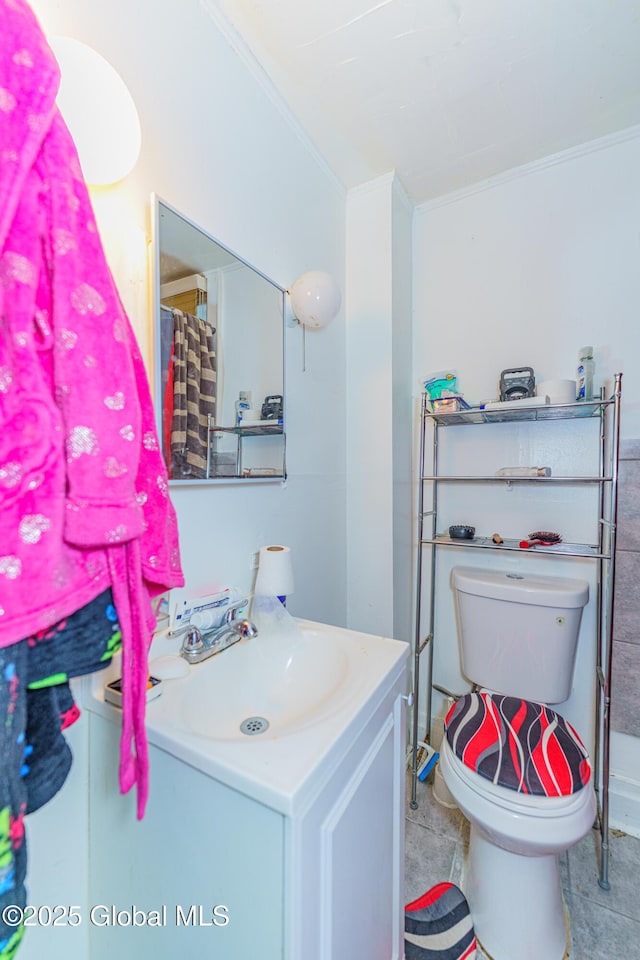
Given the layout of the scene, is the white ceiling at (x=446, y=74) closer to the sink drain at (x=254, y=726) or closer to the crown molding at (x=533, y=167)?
the crown molding at (x=533, y=167)

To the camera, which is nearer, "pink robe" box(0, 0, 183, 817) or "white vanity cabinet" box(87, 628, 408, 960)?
"pink robe" box(0, 0, 183, 817)

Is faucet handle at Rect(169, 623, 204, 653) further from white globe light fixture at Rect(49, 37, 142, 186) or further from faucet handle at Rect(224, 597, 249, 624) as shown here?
white globe light fixture at Rect(49, 37, 142, 186)

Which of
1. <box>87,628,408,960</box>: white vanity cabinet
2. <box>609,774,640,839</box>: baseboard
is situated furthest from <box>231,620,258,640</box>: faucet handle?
<box>609,774,640,839</box>: baseboard

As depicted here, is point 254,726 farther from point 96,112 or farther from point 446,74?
point 446,74

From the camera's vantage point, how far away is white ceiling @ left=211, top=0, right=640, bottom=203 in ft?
Answer: 3.30

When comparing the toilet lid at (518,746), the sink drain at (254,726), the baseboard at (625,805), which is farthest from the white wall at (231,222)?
the baseboard at (625,805)

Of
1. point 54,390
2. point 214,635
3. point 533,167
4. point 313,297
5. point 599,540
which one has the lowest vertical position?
point 214,635

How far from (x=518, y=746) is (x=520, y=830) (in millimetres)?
178

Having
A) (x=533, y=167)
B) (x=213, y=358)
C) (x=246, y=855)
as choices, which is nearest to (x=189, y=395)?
(x=213, y=358)

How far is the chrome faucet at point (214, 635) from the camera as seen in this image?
0.84 m

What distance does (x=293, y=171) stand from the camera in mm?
1290

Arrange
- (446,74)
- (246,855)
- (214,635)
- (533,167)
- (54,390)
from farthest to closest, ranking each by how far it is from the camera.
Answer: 1. (533,167)
2. (446,74)
3. (214,635)
4. (246,855)
5. (54,390)

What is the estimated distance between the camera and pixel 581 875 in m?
1.19

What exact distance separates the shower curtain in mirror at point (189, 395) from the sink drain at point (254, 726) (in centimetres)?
53
